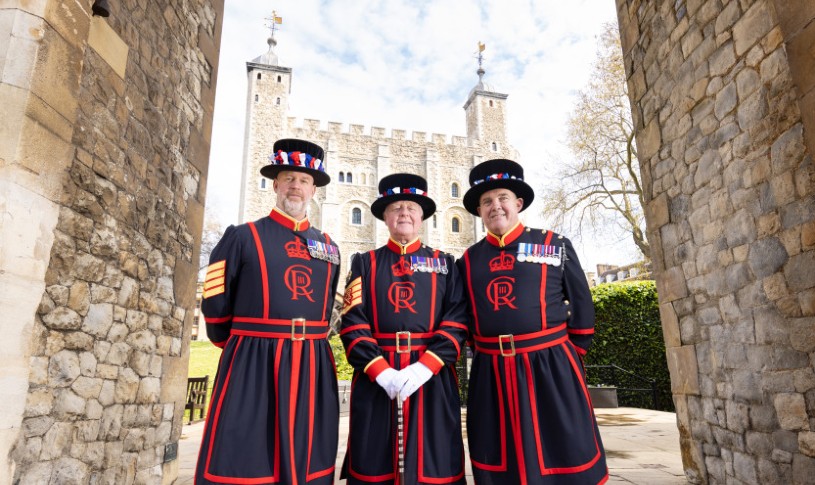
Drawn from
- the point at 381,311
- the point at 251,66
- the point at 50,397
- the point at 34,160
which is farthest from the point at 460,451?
the point at 251,66

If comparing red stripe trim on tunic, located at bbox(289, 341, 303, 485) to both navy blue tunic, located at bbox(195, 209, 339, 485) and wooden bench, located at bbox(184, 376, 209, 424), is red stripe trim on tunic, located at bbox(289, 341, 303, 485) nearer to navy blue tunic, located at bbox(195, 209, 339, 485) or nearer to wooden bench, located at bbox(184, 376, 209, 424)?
navy blue tunic, located at bbox(195, 209, 339, 485)

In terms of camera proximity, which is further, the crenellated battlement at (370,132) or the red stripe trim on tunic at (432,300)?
the crenellated battlement at (370,132)

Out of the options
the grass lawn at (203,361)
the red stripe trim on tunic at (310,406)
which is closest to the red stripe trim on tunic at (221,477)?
the red stripe trim on tunic at (310,406)

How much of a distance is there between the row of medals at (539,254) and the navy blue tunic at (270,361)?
1084 millimetres

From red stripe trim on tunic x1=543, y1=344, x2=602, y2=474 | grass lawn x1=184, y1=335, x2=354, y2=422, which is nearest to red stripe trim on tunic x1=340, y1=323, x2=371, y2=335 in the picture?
red stripe trim on tunic x1=543, y1=344, x2=602, y2=474

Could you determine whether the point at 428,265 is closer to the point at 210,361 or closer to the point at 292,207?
the point at 292,207

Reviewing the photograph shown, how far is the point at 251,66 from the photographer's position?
37.3 meters

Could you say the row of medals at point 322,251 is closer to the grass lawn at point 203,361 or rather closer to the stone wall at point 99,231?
the stone wall at point 99,231

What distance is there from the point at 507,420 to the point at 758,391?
1678 millimetres

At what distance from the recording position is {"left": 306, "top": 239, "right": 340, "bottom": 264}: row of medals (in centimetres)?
→ 274

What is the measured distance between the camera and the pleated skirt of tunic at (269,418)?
226 cm

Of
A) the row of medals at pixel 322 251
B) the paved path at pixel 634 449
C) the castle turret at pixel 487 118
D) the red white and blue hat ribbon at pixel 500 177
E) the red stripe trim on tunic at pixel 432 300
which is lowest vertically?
the paved path at pixel 634 449

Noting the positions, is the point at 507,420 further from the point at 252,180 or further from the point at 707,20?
the point at 252,180

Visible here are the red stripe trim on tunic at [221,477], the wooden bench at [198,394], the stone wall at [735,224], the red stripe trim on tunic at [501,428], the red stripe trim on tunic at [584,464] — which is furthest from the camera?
the wooden bench at [198,394]
